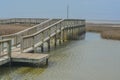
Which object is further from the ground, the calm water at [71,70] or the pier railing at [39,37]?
the pier railing at [39,37]

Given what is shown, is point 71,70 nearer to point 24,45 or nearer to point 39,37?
point 24,45

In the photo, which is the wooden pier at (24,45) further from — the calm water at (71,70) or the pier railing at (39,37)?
the calm water at (71,70)

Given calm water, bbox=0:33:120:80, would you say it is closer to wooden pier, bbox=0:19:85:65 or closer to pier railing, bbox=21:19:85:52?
wooden pier, bbox=0:19:85:65

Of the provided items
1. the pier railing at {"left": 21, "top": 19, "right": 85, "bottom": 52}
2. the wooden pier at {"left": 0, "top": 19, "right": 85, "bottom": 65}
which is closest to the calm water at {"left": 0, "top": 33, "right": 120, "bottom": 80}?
the wooden pier at {"left": 0, "top": 19, "right": 85, "bottom": 65}

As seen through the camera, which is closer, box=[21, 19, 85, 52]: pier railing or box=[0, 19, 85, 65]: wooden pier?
box=[0, 19, 85, 65]: wooden pier

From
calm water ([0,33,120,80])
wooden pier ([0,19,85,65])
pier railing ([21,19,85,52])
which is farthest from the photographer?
pier railing ([21,19,85,52])

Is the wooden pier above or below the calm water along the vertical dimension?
above

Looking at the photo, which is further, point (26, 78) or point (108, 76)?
point (108, 76)

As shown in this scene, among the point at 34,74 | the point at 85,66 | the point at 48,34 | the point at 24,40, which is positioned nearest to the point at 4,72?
the point at 34,74

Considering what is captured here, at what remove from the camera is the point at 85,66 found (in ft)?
60.1

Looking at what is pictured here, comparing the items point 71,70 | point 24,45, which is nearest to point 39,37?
point 24,45

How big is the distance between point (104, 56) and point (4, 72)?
9.18 m

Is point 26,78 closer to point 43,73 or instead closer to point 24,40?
point 43,73

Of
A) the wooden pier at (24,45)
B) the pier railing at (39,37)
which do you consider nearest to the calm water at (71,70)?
the wooden pier at (24,45)
